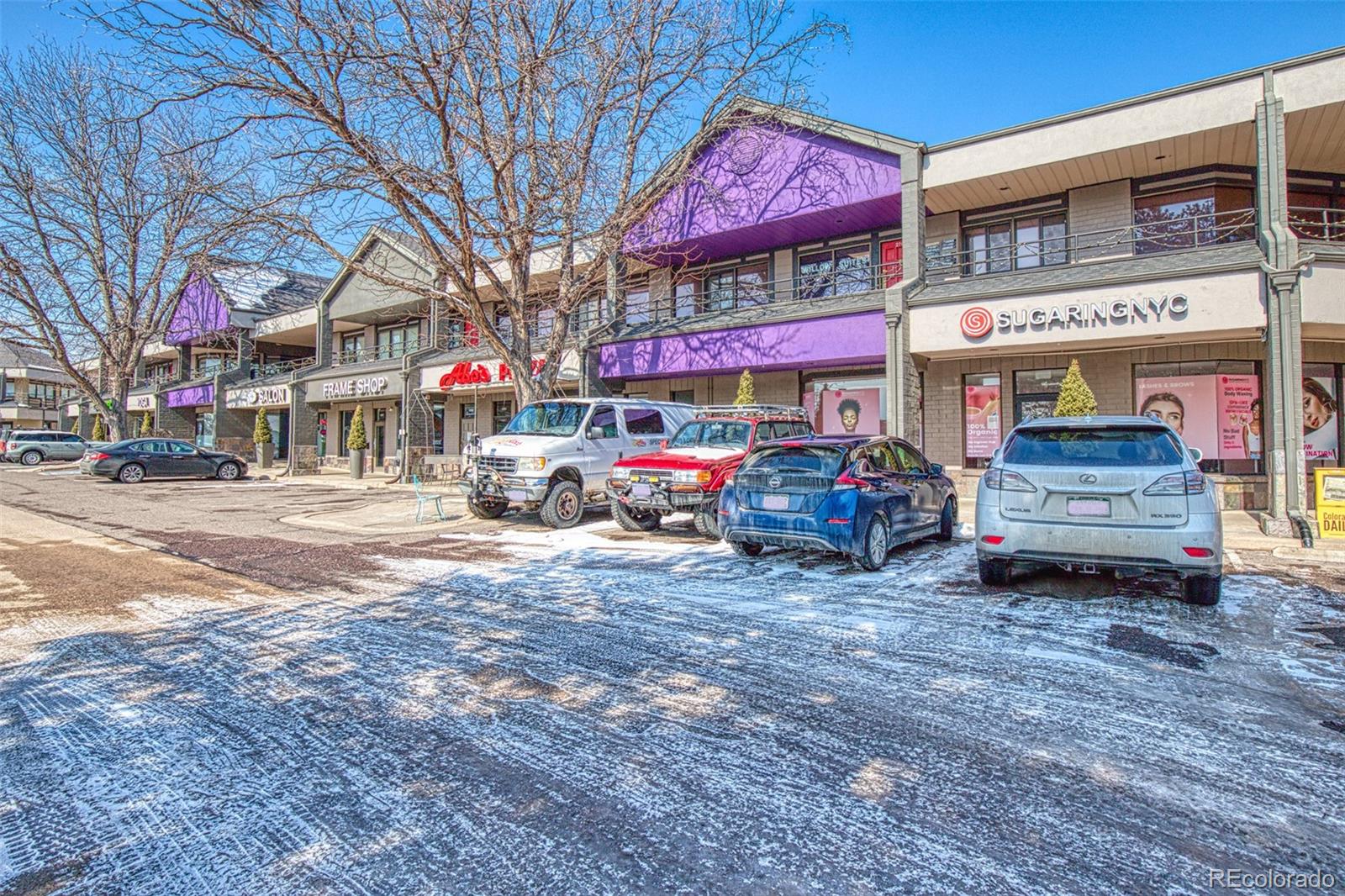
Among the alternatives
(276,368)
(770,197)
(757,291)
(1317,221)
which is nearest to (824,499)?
(770,197)

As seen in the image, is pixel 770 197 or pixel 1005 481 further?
pixel 770 197

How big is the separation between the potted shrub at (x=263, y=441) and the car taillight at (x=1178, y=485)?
3582cm

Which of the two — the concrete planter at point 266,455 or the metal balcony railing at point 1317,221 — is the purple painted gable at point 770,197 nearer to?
the metal balcony railing at point 1317,221

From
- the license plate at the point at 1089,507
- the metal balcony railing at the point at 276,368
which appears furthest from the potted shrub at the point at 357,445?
the license plate at the point at 1089,507

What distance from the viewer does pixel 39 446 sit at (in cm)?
3762

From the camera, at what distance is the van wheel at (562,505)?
1183 cm

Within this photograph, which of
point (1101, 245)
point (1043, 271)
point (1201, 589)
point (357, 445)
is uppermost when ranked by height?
point (1101, 245)

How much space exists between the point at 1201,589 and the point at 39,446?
51.0m

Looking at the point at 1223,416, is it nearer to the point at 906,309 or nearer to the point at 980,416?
the point at 980,416

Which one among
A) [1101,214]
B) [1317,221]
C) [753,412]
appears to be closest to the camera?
[753,412]

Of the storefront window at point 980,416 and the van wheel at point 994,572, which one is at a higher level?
the storefront window at point 980,416

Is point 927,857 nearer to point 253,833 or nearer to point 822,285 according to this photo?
point 253,833

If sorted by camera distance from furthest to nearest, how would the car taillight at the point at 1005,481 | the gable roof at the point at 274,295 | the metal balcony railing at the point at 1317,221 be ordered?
1. the gable roof at the point at 274,295
2. the metal balcony railing at the point at 1317,221
3. the car taillight at the point at 1005,481

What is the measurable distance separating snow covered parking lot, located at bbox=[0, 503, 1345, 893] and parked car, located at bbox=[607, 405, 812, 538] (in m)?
3.92
